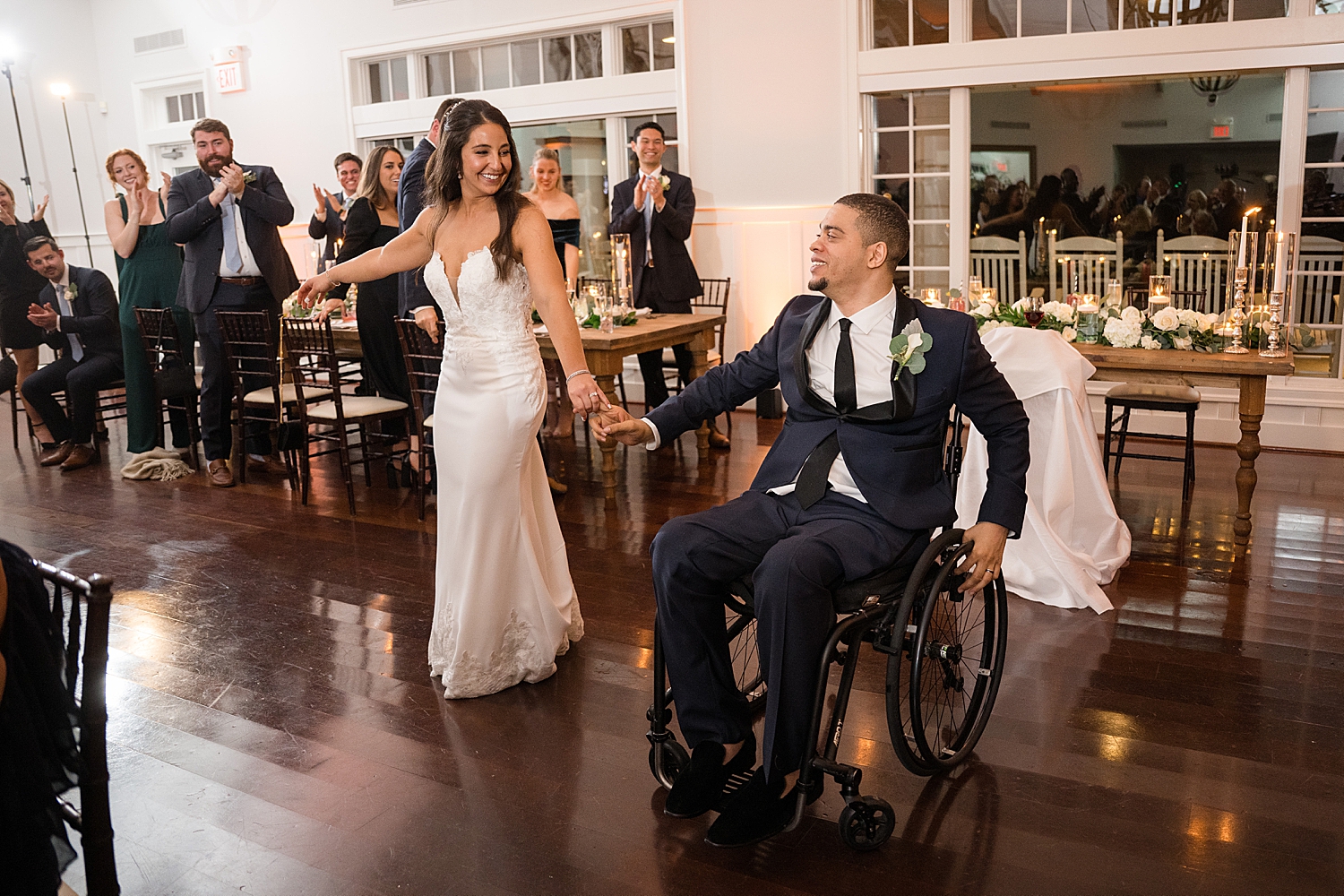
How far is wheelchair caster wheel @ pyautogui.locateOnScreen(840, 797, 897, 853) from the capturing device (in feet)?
8.14

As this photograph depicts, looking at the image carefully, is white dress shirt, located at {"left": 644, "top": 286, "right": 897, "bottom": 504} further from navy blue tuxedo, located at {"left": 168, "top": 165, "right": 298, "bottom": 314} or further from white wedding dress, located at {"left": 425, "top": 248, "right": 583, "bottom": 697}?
navy blue tuxedo, located at {"left": 168, "top": 165, "right": 298, "bottom": 314}

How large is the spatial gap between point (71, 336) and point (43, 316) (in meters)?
0.26

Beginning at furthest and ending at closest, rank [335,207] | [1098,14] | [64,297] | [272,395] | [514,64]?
[514,64]
[335,207]
[64,297]
[1098,14]
[272,395]

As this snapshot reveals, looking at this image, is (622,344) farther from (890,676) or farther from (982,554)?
(890,676)

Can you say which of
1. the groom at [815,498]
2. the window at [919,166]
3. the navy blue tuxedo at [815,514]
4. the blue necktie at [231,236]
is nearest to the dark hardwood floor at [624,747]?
the groom at [815,498]

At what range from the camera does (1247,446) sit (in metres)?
4.56

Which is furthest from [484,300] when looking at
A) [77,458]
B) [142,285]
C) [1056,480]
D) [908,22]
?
[908,22]

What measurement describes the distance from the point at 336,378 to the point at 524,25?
442 cm

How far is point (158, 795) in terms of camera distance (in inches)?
114

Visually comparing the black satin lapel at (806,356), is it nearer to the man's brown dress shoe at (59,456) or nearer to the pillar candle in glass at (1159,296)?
the pillar candle in glass at (1159,296)

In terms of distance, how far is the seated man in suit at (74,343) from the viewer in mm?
6961

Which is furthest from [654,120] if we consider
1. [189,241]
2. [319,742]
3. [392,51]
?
[319,742]

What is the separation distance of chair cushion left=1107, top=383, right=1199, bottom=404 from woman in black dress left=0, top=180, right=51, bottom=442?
22.7 feet

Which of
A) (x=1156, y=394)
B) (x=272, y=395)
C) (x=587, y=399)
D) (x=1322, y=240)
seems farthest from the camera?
(x=1322, y=240)
